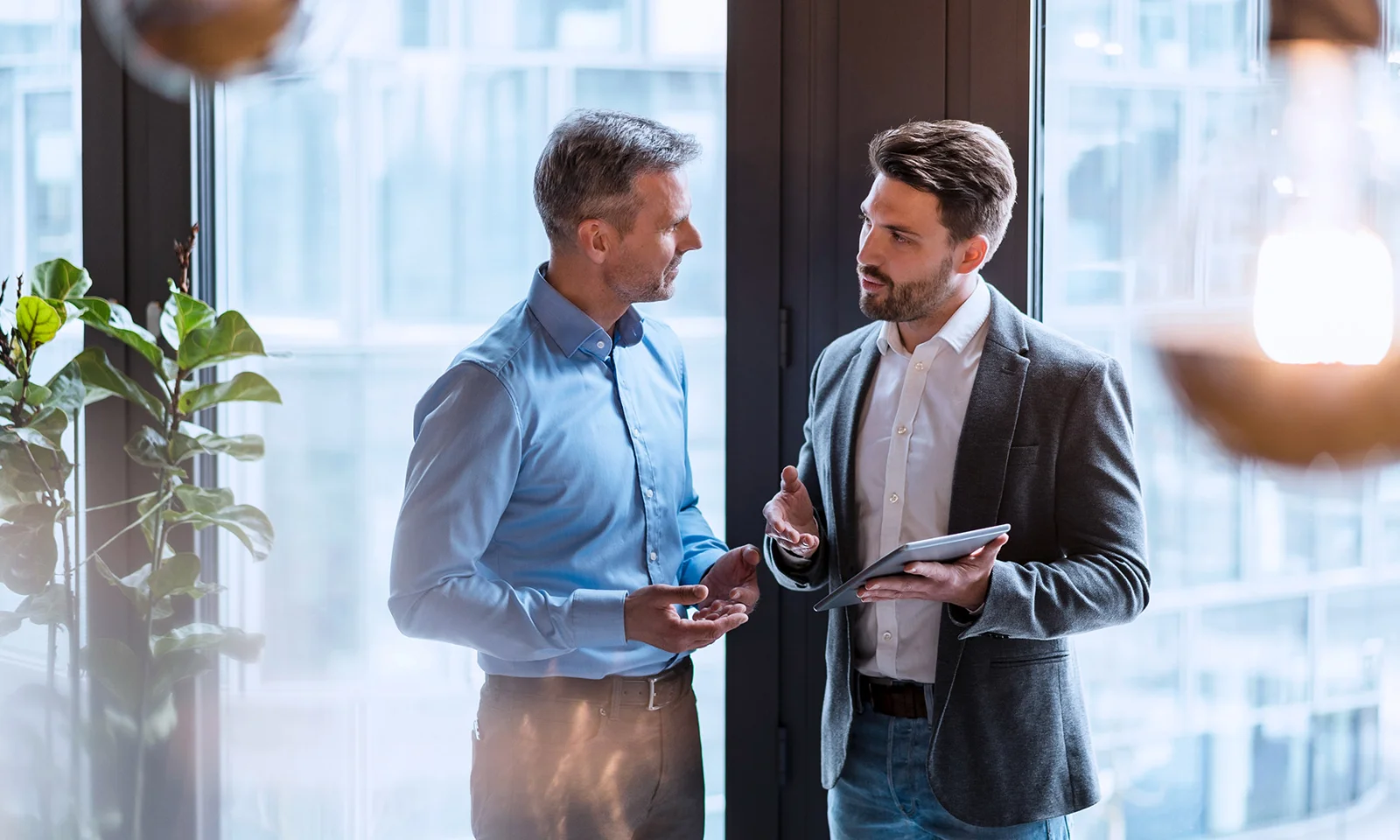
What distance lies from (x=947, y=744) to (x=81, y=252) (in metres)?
1.78

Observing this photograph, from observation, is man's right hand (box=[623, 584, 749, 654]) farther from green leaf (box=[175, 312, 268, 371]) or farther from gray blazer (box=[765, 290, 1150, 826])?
green leaf (box=[175, 312, 268, 371])

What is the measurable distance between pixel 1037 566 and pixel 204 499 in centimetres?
136

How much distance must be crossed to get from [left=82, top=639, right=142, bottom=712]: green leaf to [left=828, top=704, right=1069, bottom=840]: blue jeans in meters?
1.26

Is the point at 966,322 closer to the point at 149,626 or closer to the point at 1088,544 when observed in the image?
the point at 1088,544

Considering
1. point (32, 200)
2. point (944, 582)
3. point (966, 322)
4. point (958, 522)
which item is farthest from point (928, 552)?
point (32, 200)

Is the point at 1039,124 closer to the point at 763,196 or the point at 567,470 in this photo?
the point at 763,196

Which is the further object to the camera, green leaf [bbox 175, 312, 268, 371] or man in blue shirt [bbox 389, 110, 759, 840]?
green leaf [bbox 175, 312, 268, 371]

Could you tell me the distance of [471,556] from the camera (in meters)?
1.44

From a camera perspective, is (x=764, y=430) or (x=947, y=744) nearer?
(x=947, y=744)

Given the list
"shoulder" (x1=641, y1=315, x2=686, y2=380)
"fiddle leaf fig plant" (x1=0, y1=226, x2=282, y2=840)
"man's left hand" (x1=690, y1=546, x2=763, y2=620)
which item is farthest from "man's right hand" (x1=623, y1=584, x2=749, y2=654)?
"fiddle leaf fig plant" (x1=0, y1=226, x2=282, y2=840)

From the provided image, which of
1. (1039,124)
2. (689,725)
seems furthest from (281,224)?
(1039,124)

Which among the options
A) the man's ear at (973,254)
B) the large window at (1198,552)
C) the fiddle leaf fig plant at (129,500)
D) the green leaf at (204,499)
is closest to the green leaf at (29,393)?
the fiddle leaf fig plant at (129,500)

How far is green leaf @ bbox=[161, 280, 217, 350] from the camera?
68.5 inches

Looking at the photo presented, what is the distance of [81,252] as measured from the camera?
2.01 m
